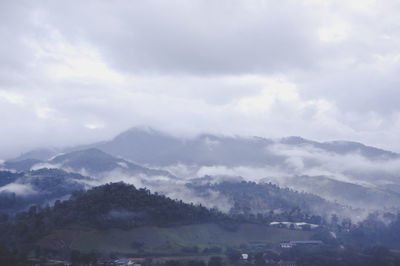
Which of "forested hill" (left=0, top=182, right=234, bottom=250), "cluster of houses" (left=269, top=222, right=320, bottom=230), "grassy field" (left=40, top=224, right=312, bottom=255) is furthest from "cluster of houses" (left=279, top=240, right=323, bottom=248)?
"forested hill" (left=0, top=182, right=234, bottom=250)

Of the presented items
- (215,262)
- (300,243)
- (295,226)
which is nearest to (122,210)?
(215,262)

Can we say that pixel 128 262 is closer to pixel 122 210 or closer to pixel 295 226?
pixel 122 210

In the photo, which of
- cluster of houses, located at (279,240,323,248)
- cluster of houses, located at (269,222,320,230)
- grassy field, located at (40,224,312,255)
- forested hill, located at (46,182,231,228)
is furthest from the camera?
cluster of houses, located at (269,222,320,230)

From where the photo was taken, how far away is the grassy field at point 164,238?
12056cm

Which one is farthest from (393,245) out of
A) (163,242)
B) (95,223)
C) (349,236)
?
(95,223)

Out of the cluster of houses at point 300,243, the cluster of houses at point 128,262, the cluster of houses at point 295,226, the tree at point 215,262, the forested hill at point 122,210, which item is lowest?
the cluster of houses at point 128,262

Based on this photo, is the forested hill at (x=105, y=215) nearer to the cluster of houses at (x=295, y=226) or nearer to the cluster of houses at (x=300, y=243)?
the cluster of houses at (x=300, y=243)

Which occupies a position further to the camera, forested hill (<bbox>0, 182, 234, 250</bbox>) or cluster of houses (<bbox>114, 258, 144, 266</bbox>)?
forested hill (<bbox>0, 182, 234, 250</bbox>)

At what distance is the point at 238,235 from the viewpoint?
15662cm

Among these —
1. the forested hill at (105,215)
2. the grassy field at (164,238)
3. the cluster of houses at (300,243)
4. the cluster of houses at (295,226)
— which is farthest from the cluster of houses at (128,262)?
the cluster of houses at (295,226)

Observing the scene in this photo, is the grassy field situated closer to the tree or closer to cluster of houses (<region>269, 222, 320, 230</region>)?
cluster of houses (<region>269, 222, 320, 230</region>)

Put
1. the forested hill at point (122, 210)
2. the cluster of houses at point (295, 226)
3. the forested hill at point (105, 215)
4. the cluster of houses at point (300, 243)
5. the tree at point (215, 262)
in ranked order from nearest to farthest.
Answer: the tree at point (215, 262)
the forested hill at point (105, 215)
the forested hill at point (122, 210)
the cluster of houses at point (300, 243)
the cluster of houses at point (295, 226)

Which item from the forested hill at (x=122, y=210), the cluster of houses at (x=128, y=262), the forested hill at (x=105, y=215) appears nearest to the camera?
the cluster of houses at (x=128, y=262)

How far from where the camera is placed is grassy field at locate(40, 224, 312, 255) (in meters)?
121
